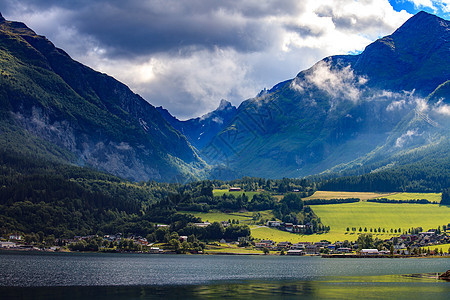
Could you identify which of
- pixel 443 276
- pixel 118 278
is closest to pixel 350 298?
pixel 443 276

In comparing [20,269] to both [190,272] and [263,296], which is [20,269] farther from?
[263,296]

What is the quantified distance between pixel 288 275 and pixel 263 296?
45.9 metres

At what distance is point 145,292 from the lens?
93562 millimetres

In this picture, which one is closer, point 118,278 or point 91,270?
point 118,278

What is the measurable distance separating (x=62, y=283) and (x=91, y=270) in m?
32.8

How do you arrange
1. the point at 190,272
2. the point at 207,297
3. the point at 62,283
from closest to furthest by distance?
1. the point at 207,297
2. the point at 62,283
3. the point at 190,272

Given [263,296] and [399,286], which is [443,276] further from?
[263,296]

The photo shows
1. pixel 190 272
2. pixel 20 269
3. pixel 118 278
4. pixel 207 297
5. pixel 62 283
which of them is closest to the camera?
pixel 207 297

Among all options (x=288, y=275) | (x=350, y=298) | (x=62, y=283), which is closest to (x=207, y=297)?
(x=350, y=298)

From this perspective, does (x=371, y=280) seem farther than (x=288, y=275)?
No

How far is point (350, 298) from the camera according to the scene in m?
87.5

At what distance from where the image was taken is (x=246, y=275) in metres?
134

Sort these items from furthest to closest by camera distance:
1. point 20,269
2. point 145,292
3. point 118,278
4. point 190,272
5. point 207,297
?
1. point 190,272
2. point 20,269
3. point 118,278
4. point 145,292
5. point 207,297

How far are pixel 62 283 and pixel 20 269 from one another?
30999 mm
